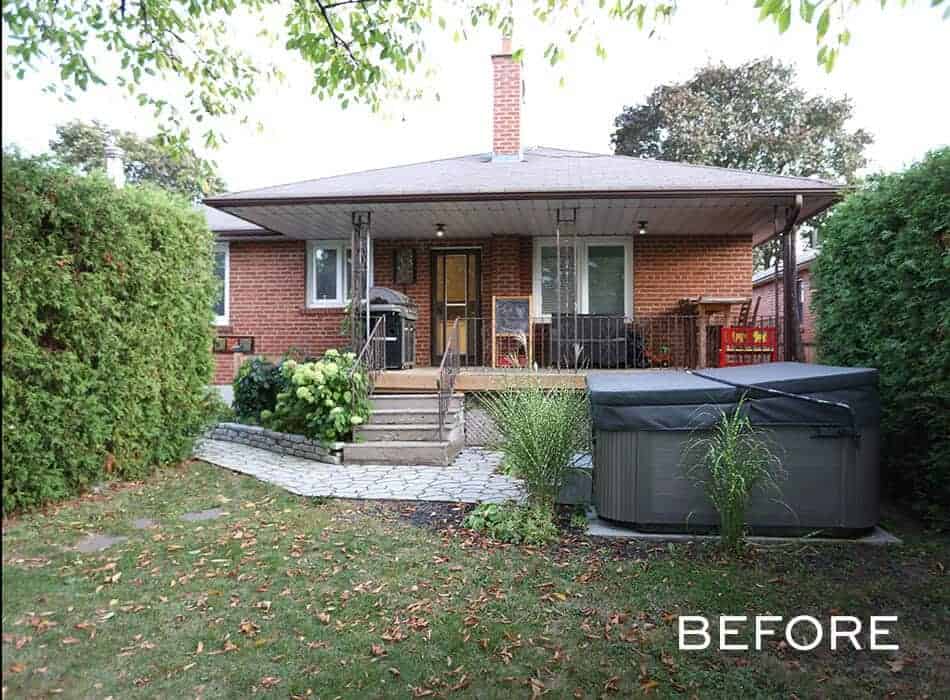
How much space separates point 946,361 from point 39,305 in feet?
18.9

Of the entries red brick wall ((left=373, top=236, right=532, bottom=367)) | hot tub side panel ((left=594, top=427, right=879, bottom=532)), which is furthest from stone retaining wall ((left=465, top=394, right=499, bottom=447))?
hot tub side panel ((left=594, top=427, right=879, bottom=532))

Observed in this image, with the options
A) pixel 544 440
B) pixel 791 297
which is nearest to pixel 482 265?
pixel 791 297

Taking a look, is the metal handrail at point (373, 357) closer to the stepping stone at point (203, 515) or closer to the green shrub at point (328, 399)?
the green shrub at point (328, 399)

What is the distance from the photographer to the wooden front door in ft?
35.2

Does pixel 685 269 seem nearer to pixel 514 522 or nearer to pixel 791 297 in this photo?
pixel 791 297

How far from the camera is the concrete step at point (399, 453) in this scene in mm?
6715

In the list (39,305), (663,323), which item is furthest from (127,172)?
(663,323)

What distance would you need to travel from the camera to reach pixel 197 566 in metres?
3.46

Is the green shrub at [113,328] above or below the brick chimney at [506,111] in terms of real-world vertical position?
below

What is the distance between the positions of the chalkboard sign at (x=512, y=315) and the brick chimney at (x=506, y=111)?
2.84m

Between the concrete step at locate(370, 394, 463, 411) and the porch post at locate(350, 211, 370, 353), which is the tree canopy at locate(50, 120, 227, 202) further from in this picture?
the concrete step at locate(370, 394, 463, 411)

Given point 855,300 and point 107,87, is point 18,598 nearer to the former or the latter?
point 107,87

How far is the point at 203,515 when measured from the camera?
4.54 meters

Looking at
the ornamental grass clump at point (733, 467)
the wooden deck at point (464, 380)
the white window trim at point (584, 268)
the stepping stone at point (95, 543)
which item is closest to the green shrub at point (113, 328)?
the stepping stone at point (95, 543)
